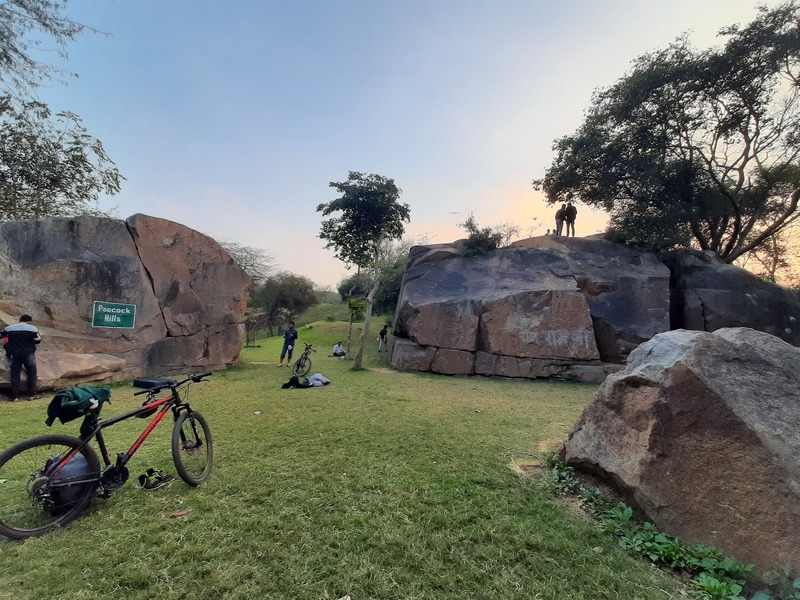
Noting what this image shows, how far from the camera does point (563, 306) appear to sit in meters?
10.6

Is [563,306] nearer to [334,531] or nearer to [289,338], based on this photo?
[289,338]

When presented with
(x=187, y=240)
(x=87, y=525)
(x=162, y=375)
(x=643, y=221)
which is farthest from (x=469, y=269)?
(x=87, y=525)

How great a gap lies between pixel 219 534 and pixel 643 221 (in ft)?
48.8

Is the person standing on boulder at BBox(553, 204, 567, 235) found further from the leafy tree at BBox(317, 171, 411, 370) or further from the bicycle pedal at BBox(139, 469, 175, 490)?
the bicycle pedal at BBox(139, 469, 175, 490)

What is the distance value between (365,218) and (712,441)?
35.9 ft

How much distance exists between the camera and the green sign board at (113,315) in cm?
823

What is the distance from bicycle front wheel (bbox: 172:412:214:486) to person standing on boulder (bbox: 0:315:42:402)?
5.49 metres

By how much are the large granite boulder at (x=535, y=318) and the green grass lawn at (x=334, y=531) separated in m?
5.79

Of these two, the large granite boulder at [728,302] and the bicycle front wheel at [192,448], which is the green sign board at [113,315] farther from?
the large granite boulder at [728,302]

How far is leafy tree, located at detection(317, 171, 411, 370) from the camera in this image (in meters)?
12.1

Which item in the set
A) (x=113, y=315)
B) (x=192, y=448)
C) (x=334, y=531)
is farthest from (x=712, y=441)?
(x=113, y=315)

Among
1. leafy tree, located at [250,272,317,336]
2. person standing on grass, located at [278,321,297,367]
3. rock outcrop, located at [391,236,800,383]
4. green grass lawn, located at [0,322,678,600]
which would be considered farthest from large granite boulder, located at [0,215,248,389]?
leafy tree, located at [250,272,317,336]

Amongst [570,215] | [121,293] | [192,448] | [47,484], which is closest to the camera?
[47,484]

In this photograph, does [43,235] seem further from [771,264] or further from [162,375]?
[771,264]
